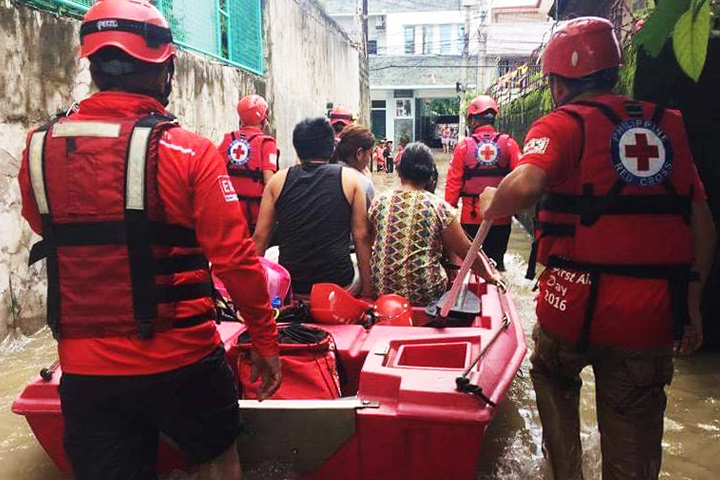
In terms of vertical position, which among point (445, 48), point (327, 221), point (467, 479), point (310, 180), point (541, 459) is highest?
point (445, 48)

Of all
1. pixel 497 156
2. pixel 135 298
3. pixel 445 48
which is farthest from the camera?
pixel 445 48

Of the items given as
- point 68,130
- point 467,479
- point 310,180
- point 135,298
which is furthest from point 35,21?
point 467,479

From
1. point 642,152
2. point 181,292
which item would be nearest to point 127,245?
point 181,292

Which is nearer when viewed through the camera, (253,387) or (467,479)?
(467,479)

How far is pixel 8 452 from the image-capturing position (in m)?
3.11

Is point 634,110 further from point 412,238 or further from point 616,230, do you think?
point 412,238

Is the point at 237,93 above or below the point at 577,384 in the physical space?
above

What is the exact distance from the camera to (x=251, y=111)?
5488mm

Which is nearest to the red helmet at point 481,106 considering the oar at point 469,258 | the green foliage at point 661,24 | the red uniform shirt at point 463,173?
the red uniform shirt at point 463,173

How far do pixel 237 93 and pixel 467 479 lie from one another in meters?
7.32

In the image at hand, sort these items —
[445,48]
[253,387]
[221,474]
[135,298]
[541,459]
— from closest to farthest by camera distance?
[135,298], [221,474], [253,387], [541,459], [445,48]

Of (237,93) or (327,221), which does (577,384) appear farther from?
(237,93)

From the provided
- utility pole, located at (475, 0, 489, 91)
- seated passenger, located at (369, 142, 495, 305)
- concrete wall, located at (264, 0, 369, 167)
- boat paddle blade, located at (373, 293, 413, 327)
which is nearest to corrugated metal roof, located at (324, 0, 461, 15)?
utility pole, located at (475, 0, 489, 91)

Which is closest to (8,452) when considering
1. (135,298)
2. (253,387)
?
(253,387)
